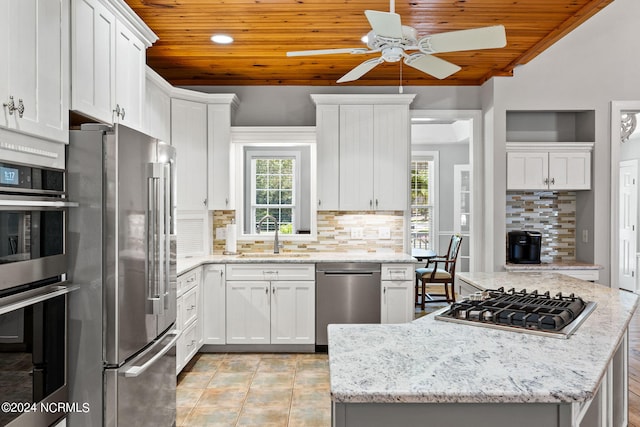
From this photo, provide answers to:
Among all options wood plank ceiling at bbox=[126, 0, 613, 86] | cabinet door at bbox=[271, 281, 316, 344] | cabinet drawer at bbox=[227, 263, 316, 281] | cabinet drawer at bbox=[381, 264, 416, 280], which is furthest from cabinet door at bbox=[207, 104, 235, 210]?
cabinet drawer at bbox=[381, 264, 416, 280]

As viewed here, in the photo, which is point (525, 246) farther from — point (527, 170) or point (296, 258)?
point (296, 258)

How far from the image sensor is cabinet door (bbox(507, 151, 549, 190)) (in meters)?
4.51

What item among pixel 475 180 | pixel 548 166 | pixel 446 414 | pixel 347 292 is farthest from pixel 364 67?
pixel 548 166

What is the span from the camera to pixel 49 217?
6.27 ft

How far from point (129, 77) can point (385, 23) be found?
162cm

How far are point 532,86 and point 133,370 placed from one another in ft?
14.1

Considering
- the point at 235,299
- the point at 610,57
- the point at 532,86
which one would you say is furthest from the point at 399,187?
the point at 610,57

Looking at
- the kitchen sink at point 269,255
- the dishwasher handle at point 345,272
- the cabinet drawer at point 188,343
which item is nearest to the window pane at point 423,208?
the kitchen sink at point 269,255

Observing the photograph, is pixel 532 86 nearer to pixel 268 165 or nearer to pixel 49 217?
pixel 268 165

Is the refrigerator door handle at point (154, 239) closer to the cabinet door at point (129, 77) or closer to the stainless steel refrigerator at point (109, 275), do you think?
the stainless steel refrigerator at point (109, 275)

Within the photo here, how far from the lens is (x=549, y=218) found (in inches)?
189

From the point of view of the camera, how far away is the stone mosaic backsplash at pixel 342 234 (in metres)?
4.82

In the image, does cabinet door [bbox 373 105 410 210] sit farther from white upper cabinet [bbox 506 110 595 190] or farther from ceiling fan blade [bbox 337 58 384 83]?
ceiling fan blade [bbox 337 58 384 83]

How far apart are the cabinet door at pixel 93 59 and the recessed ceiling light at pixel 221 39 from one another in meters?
1.10
